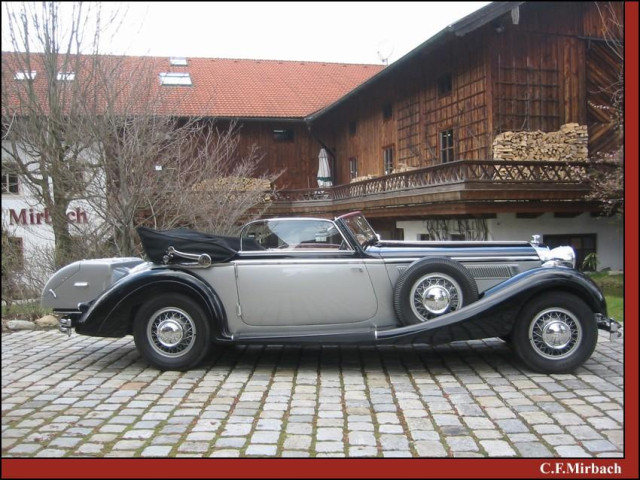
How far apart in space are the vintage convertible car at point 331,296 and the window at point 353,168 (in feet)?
58.8

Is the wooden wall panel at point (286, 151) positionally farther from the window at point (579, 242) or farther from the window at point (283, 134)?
the window at point (579, 242)

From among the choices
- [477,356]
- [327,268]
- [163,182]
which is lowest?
[477,356]

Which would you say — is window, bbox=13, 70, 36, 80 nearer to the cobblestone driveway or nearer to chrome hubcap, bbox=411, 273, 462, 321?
the cobblestone driveway

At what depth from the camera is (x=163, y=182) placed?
9.95 m

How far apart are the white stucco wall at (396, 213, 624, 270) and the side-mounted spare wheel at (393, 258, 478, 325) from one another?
9111mm

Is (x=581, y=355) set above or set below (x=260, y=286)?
below

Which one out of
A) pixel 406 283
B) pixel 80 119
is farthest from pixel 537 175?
pixel 80 119

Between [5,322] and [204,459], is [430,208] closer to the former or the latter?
[5,322]

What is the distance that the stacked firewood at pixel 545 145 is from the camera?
532 inches

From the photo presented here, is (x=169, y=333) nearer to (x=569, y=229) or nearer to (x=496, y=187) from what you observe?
(x=496, y=187)

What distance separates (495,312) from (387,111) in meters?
15.7

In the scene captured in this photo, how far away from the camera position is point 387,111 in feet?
65.1

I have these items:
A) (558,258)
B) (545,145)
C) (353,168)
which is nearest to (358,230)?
(558,258)

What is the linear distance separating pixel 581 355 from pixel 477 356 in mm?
1118
